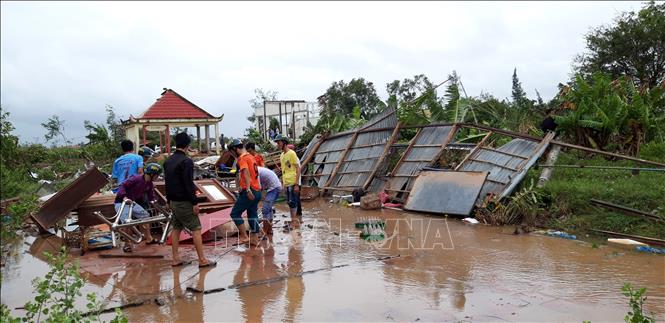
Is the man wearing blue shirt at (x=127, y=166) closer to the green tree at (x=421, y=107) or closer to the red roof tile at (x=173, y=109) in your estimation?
the green tree at (x=421, y=107)

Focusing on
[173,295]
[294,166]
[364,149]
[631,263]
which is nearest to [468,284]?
[631,263]

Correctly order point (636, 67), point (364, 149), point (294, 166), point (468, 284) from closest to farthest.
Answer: point (468, 284)
point (294, 166)
point (364, 149)
point (636, 67)

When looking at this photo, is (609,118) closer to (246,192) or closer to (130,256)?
(246,192)

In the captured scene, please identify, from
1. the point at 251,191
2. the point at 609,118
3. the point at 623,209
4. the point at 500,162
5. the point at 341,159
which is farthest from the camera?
the point at 341,159

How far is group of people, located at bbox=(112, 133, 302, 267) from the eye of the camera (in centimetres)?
652

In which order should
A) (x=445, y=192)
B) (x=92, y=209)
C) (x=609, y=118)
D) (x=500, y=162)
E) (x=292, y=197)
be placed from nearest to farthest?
(x=92, y=209)
(x=292, y=197)
(x=445, y=192)
(x=500, y=162)
(x=609, y=118)

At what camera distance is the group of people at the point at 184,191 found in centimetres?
652

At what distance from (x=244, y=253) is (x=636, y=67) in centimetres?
2130

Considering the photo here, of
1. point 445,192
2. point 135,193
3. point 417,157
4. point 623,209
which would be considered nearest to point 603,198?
point 623,209

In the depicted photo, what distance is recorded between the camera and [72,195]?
7699mm

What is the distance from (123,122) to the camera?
24.0 metres

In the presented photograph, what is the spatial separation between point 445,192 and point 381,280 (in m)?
5.57

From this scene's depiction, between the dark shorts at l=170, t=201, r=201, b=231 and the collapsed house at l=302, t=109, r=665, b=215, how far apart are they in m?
Answer: 5.79

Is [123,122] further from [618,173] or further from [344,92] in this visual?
[618,173]
